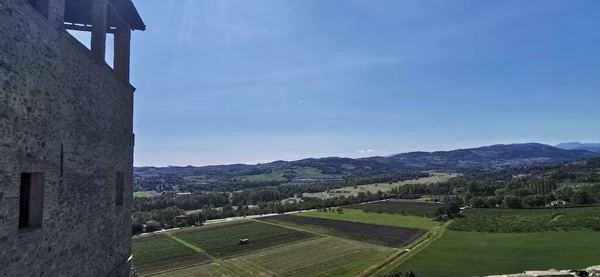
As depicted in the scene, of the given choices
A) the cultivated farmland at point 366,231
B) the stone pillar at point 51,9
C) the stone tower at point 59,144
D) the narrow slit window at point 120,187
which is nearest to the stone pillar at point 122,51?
the stone tower at point 59,144

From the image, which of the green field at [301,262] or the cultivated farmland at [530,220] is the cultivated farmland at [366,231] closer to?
the green field at [301,262]

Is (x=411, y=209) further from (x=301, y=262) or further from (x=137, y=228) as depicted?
(x=137, y=228)

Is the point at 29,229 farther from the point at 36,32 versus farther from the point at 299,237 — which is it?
the point at 299,237

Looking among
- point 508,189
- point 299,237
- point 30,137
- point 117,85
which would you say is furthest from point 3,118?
point 508,189

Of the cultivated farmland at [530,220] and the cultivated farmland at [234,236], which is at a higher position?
the cultivated farmland at [530,220]

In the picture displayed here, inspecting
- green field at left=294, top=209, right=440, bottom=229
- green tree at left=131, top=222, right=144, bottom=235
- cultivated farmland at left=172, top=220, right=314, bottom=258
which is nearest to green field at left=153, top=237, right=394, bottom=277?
cultivated farmland at left=172, top=220, right=314, bottom=258

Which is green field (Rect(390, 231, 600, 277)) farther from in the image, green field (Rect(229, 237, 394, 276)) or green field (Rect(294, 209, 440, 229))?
green field (Rect(294, 209, 440, 229))
